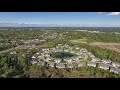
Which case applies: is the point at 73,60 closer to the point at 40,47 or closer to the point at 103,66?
the point at 103,66

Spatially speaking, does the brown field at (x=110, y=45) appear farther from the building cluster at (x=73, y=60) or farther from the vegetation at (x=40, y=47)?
the building cluster at (x=73, y=60)

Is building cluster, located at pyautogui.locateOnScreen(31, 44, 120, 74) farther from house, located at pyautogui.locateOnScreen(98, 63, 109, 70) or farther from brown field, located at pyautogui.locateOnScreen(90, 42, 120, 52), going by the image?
brown field, located at pyautogui.locateOnScreen(90, 42, 120, 52)

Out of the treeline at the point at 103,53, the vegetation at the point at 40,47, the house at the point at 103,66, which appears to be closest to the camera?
the vegetation at the point at 40,47

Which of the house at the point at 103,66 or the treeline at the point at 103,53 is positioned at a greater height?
the treeline at the point at 103,53

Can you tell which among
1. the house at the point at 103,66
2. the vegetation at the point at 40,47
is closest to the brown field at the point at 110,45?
the vegetation at the point at 40,47

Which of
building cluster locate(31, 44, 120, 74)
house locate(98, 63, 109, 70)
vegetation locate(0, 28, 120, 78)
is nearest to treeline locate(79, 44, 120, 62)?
vegetation locate(0, 28, 120, 78)

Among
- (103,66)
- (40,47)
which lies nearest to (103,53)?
(103,66)

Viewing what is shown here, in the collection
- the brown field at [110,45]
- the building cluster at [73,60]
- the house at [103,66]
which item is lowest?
the house at [103,66]
